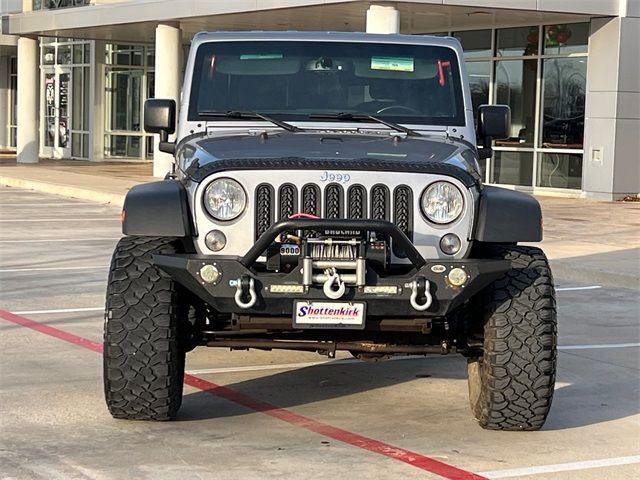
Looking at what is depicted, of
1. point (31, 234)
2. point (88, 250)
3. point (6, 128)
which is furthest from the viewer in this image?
point (6, 128)

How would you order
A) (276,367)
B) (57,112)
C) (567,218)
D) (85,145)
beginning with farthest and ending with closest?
(57,112), (85,145), (567,218), (276,367)

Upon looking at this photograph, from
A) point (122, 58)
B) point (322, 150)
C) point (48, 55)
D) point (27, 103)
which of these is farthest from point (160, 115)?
point (48, 55)

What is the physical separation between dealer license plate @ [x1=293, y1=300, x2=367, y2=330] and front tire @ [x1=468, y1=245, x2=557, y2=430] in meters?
0.73

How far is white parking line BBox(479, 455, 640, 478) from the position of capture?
18.6 ft

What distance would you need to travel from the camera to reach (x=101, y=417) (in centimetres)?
655

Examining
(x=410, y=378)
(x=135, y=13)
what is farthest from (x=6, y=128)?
(x=410, y=378)

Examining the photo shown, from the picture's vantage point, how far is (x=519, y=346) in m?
6.13

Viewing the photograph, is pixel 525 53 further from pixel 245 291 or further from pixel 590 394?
pixel 245 291

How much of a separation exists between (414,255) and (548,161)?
763 inches

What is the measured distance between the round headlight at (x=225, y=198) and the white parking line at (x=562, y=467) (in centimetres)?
174

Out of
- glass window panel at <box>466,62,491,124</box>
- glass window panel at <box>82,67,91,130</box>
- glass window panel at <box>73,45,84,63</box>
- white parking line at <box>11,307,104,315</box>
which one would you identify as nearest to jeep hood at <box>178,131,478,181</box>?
white parking line at <box>11,307,104,315</box>

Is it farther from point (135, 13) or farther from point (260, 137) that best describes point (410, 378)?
point (135, 13)

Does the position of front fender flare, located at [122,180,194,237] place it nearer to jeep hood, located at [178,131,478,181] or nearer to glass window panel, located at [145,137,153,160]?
jeep hood, located at [178,131,478,181]

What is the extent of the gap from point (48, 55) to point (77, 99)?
10.3 ft
